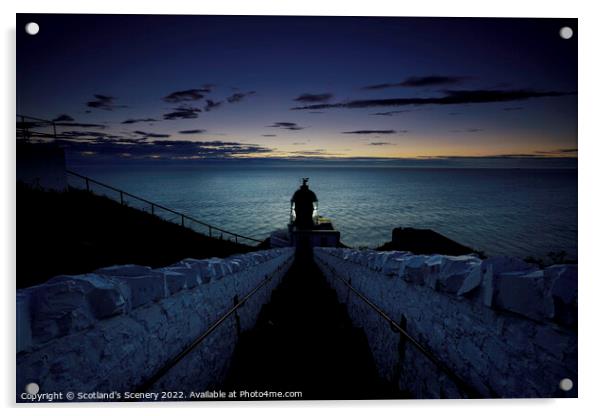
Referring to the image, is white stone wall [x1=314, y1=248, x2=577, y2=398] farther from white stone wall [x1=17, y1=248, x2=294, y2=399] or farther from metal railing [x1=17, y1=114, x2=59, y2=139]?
metal railing [x1=17, y1=114, x2=59, y2=139]

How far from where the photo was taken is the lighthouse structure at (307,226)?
1861cm

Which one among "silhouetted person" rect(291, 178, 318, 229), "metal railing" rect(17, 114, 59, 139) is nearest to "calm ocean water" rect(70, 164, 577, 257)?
"silhouetted person" rect(291, 178, 318, 229)

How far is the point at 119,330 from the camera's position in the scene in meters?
2.00

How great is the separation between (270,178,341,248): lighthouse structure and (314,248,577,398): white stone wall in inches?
608

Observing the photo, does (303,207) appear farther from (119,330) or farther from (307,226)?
(119,330)

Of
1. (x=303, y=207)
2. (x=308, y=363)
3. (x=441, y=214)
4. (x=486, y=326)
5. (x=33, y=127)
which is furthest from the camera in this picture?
(x=441, y=214)

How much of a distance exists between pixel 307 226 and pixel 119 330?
17564 millimetres

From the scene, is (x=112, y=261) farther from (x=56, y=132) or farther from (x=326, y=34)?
(x=326, y=34)

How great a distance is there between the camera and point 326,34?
3.56 metres

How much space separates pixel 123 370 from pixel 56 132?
3840mm

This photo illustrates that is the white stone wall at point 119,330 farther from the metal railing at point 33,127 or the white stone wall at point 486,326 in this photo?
the metal railing at point 33,127

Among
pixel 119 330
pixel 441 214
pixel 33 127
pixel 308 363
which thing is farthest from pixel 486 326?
pixel 441 214

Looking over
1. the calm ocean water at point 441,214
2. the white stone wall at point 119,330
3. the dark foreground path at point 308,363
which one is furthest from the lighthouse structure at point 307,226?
the white stone wall at point 119,330
